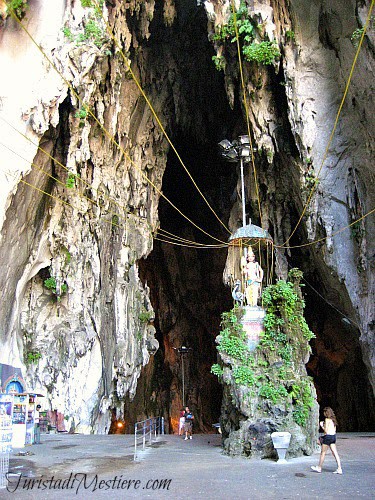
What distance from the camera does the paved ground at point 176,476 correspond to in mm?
5375

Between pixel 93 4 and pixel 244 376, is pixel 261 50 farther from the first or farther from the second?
pixel 244 376

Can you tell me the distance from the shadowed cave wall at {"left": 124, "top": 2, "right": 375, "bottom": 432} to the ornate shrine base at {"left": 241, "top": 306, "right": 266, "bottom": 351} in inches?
218

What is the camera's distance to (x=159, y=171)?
58.3 feet

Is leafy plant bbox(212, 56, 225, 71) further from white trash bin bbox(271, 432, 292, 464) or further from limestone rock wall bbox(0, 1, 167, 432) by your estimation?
white trash bin bbox(271, 432, 292, 464)

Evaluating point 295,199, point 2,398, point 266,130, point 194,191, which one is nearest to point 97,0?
point 266,130

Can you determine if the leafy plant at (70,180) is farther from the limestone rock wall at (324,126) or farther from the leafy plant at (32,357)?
the limestone rock wall at (324,126)

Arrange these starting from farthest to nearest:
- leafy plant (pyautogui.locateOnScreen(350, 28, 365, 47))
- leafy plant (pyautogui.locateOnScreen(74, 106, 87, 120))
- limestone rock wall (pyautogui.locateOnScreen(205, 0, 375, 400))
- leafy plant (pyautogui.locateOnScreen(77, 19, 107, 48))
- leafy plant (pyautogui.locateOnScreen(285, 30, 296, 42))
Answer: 1. leafy plant (pyautogui.locateOnScreen(285, 30, 296, 42))
2. limestone rock wall (pyautogui.locateOnScreen(205, 0, 375, 400))
3. leafy plant (pyautogui.locateOnScreen(74, 106, 87, 120))
4. leafy plant (pyautogui.locateOnScreen(77, 19, 107, 48))
5. leafy plant (pyautogui.locateOnScreen(350, 28, 365, 47))

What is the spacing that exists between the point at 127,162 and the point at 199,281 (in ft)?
32.5

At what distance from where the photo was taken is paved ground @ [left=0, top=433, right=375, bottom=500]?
538 centimetres

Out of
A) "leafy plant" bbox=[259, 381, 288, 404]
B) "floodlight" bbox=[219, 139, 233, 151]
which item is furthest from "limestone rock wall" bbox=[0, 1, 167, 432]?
"leafy plant" bbox=[259, 381, 288, 404]

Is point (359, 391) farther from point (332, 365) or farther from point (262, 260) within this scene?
point (262, 260)

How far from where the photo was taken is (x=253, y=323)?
1097cm

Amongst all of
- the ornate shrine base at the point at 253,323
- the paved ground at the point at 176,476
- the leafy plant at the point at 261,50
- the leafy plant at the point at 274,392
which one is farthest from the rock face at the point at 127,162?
the paved ground at the point at 176,476

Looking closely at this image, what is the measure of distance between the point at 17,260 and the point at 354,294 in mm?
9341
